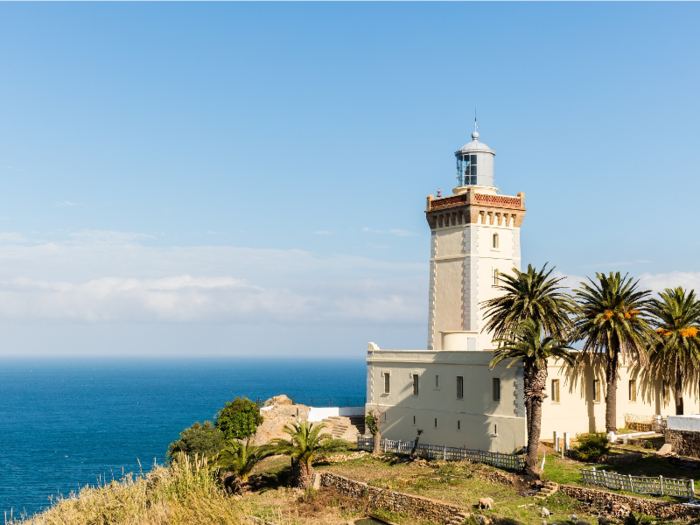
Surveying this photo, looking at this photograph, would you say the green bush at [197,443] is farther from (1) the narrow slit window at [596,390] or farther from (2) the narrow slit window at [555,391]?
(1) the narrow slit window at [596,390]

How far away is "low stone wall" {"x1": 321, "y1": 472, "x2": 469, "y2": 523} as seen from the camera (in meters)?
32.2

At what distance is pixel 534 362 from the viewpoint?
119ft

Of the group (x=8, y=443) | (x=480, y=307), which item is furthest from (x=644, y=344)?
(x=8, y=443)

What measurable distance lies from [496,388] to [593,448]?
605cm

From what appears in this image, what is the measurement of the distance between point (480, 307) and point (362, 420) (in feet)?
43.4

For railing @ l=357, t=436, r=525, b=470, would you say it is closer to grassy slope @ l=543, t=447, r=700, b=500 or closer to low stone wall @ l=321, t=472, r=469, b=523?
grassy slope @ l=543, t=447, r=700, b=500

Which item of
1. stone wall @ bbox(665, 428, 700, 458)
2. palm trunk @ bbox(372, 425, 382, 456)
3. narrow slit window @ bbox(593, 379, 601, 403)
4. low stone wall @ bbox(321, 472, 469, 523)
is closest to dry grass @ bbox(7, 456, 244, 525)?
low stone wall @ bbox(321, 472, 469, 523)

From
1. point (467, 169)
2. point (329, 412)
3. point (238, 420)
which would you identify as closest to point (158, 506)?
point (238, 420)

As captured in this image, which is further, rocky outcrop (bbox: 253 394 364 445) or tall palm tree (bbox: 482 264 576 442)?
rocky outcrop (bbox: 253 394 364 445)

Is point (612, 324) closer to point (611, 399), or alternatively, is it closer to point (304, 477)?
point (611, 399)

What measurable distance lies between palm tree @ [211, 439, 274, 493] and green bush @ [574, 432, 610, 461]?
53.5 feet

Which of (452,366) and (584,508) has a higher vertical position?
(452,366)

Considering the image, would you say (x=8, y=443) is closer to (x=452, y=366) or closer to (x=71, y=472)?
(x=71, y=472)

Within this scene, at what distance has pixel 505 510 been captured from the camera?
1235 inches
